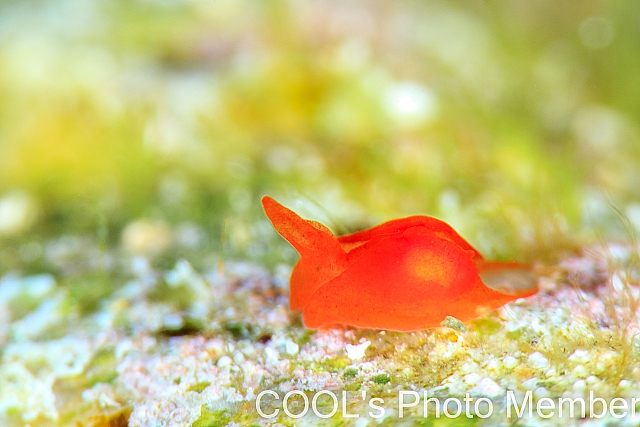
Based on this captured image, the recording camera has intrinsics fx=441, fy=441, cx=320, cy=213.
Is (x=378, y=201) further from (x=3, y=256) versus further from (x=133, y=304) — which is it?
(x=3, y=256)

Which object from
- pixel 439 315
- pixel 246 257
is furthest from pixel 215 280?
pixel 439 315

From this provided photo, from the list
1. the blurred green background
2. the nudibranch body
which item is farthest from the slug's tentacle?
the blurred green background

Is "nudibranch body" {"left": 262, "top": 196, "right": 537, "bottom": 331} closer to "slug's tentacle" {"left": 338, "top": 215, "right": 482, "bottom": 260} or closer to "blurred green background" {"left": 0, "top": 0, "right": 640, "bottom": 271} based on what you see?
"slug's tentacle" {"left": 338, "top": 215, "right": 482, "bottom": 260}

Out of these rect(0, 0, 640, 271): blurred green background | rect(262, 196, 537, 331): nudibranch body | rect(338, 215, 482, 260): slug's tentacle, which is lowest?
rect(262, 196, 537, 331): nudibranch body

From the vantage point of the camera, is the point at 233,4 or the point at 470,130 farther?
the point at 233,4

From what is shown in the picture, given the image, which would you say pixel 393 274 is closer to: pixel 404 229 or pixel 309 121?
pixel 404 229

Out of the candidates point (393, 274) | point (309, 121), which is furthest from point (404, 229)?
point (309, 121)

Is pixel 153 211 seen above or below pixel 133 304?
above

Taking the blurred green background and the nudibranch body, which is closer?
the nudibranch body
